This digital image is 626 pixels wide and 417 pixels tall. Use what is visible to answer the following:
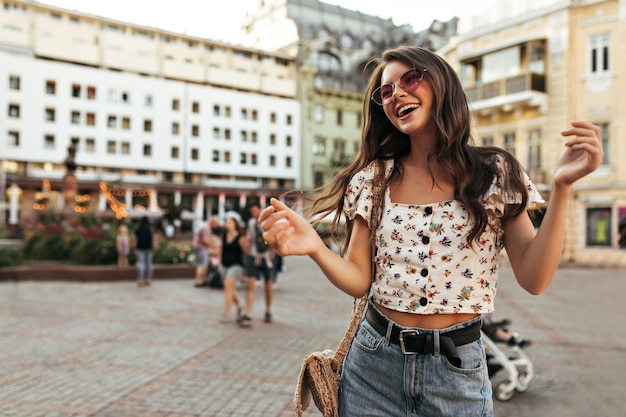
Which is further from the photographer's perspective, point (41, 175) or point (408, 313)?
point (41, 175)

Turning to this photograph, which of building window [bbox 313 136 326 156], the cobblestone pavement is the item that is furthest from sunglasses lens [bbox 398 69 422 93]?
building window [bbox 313 136 326 156]

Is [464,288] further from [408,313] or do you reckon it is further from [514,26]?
[514,26]

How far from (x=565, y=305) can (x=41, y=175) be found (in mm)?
49001

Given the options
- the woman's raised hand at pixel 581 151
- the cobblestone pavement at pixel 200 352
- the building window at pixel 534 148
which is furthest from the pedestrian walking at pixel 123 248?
the building window at pixel 534 148

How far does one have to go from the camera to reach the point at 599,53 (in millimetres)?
25156

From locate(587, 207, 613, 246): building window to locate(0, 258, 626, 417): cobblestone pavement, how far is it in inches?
526

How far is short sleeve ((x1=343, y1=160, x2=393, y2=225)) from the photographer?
2.09m

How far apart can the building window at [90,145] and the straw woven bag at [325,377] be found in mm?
56114

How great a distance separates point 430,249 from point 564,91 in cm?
2673

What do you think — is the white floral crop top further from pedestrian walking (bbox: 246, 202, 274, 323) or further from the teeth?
pedestrian walking (bbox: 246, 202, 274, 323)

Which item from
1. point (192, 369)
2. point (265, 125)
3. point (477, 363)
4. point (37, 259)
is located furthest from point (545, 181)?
point (265, 125)

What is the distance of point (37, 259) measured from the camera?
18172 mm

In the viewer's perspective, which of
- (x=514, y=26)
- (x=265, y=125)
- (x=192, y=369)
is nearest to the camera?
(x=192, y=369)

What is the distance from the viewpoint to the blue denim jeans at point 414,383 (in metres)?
1.89
